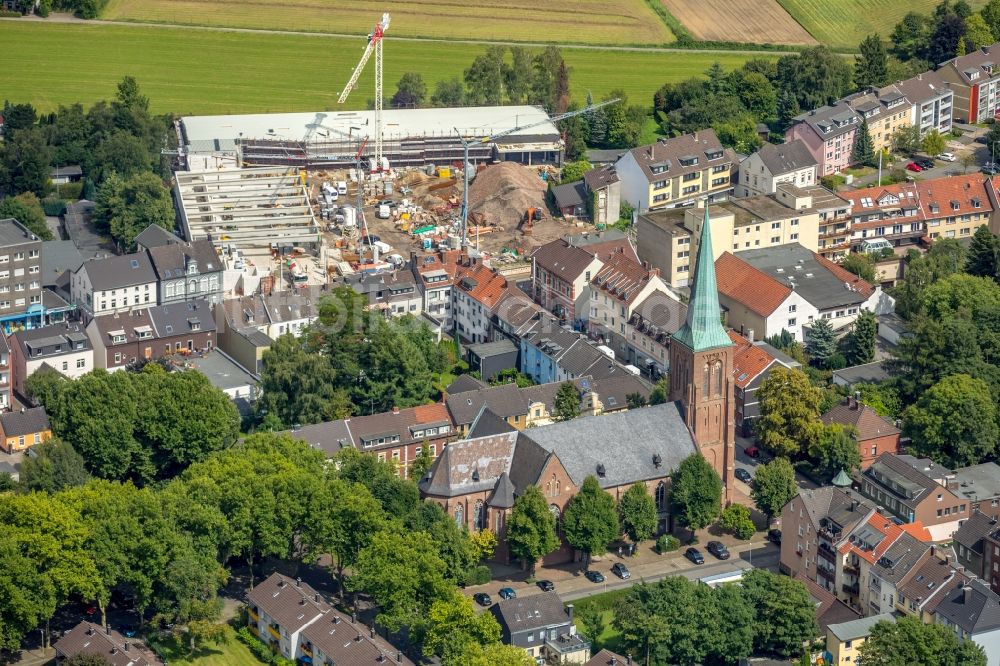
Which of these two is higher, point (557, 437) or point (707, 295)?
point (707, 295)

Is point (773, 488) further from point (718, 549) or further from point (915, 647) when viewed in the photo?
point (915, 647)

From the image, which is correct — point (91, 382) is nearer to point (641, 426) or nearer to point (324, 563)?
point (324, 563)

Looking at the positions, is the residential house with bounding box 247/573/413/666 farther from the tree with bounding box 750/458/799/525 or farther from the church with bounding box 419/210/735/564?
the tree with bounding box 750/458/799/525

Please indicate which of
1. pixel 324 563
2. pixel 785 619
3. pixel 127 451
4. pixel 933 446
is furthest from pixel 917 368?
pixel 127 451

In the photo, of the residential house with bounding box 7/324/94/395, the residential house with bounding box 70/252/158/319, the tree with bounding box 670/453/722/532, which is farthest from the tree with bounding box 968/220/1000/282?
the residential house with bounding box 7/324/94/395

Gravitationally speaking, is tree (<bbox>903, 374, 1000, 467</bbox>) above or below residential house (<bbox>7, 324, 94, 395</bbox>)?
below

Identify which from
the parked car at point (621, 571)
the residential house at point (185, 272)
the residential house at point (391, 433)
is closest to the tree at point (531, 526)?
the parked car at point (621, 571)

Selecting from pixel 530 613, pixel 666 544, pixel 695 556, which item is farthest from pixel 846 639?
pixel 530 613
